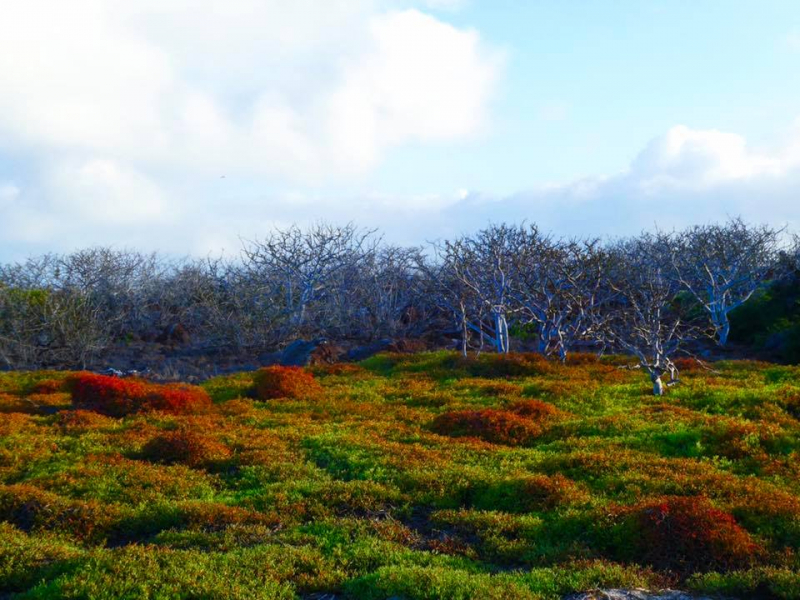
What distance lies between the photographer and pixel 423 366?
74.6 ft

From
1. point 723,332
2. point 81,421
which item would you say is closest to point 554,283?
point 723,332

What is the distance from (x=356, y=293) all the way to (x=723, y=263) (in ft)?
54.2

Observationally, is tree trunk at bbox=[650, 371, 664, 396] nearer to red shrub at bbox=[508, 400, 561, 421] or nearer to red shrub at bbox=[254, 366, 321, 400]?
red shrub at bbox=[508, 400, 561, 421]

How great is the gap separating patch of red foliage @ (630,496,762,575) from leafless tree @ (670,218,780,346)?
888 inches

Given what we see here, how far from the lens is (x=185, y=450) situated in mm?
12062

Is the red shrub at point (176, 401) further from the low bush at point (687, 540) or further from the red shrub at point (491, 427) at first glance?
the low bush at point (687, 540)

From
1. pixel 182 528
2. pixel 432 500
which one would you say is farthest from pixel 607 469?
pixel 182 528

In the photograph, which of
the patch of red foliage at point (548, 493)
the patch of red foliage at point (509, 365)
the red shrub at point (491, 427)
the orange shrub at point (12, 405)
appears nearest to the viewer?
the patch of red foliage at point (548, 493)

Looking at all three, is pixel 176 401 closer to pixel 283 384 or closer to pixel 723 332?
pixel 283 384

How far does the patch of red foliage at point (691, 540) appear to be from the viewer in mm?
7781

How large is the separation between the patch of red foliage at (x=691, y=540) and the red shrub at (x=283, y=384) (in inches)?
440

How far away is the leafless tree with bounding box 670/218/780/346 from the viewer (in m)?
30.3

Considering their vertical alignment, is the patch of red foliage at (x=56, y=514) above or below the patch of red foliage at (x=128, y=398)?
below

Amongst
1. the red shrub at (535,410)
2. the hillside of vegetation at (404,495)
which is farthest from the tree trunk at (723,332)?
the red shrub at (535,410)
